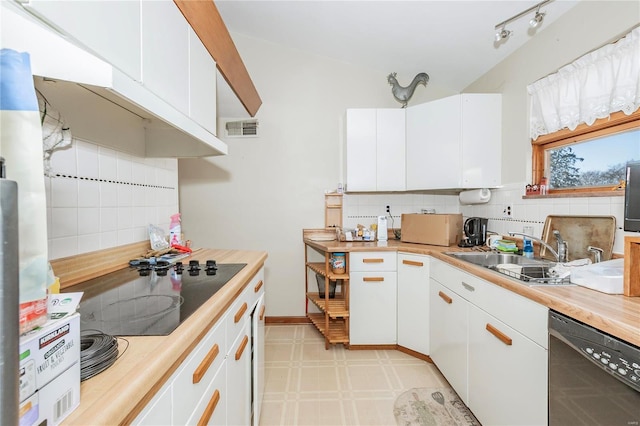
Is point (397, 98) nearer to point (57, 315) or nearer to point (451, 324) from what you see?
point (451, 324)

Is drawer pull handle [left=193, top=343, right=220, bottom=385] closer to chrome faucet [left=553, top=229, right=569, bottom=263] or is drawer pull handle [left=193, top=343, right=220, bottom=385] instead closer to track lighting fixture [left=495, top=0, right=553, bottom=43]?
chrome faucet [left=553, top=229, right=569, bottom=263]

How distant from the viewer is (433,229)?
Answer: 2.32 metres

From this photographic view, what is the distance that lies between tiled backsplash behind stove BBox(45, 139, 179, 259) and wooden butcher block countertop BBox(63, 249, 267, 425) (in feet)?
2.35

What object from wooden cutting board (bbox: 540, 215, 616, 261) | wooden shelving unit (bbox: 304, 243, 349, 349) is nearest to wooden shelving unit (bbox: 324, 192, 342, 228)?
wooden shelving unit (bbox: 304, 243, 349, 349)

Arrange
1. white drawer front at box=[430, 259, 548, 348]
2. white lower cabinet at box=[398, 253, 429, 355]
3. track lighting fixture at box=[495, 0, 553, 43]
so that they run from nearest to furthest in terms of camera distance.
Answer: white drawer front at box=[430, 259, 548, 348] → track lighting fixture at box=[495, 0, 553, 43] → white lower cabinet at box=[398, 253, 429, 355]

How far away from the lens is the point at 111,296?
3.10 feet

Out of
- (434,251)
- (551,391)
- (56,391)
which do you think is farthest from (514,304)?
(56,391)

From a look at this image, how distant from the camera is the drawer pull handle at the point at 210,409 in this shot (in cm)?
77

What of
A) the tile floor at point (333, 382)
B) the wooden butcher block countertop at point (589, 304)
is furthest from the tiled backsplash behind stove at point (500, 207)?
the tile floor at point (333, 382)

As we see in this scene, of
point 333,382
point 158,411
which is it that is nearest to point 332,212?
point 333,382

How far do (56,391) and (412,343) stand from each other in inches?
89.0

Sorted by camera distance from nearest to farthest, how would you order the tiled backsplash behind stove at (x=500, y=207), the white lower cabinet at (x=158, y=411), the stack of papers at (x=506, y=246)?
the white lower cabinet at (x=158, y=411), the tiled backsplash behind stove at (x=500, y=207), the stack of papers at (x=506, y=246)

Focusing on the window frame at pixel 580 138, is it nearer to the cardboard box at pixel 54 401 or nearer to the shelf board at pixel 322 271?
the shelf board at pixel 322 271

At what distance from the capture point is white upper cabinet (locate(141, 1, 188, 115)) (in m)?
0.98
